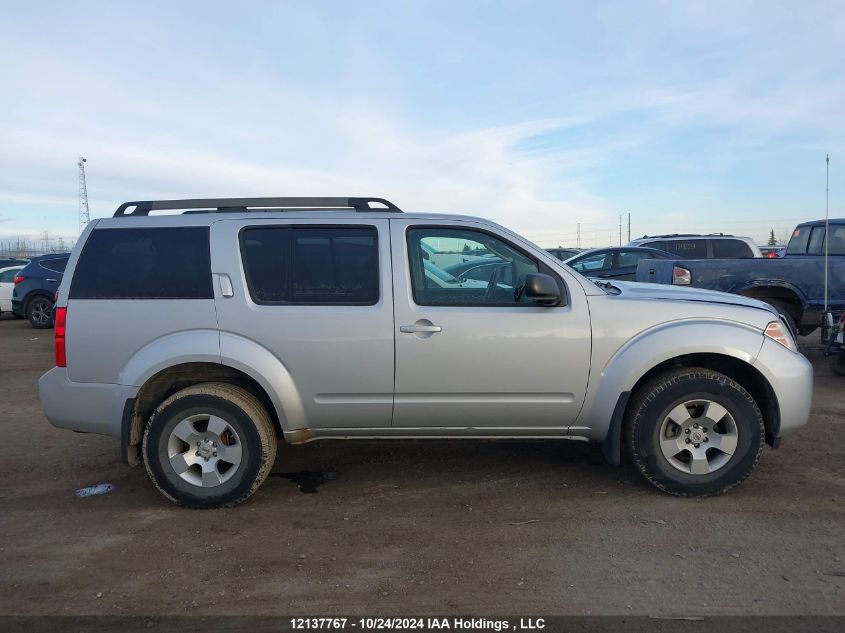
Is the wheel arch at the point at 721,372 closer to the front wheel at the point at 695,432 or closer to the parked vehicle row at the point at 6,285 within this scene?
the front wheel at the point at 695,432

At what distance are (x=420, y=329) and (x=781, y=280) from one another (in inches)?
264

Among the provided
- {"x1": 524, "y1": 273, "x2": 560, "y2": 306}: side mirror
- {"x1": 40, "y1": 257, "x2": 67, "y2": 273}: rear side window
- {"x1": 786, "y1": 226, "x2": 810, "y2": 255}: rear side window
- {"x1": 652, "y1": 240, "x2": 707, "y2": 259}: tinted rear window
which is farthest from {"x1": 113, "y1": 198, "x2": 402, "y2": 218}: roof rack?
{"x1": 40, "y1": 257, "x2": 67, "y2": 273}: rear side window

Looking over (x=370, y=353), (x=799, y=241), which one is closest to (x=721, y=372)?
(x=370, y=353)

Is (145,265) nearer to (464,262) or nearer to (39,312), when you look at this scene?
(464,262)

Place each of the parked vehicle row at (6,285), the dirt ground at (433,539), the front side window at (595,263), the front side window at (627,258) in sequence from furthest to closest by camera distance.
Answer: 1. the parked vehicle row at (6,285)
2. the front side window at (595,263)
3. the front side window at (627,258)
4. the dirt ground at (433,539)

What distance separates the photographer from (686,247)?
1425 centimetres

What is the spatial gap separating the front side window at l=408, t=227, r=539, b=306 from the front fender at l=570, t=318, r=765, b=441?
2.15 feet

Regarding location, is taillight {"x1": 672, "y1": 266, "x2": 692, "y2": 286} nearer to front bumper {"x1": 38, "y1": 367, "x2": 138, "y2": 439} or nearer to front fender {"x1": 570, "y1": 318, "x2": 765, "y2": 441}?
front fender {"x1": 570, "y1": 318, "x2": 765, "y2": 441}

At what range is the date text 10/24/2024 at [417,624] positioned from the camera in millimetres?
2900

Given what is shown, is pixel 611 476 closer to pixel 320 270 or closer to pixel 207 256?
pixel 320 270

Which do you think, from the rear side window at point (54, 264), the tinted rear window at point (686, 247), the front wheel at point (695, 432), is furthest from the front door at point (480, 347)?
the rear side window at point (54, 264)

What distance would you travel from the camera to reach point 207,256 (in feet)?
13.9

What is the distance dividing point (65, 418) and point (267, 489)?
4.58ft

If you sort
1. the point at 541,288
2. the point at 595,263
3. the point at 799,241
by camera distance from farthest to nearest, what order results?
the point at 595,263 → the point at 799,241 → the point at 541,288
